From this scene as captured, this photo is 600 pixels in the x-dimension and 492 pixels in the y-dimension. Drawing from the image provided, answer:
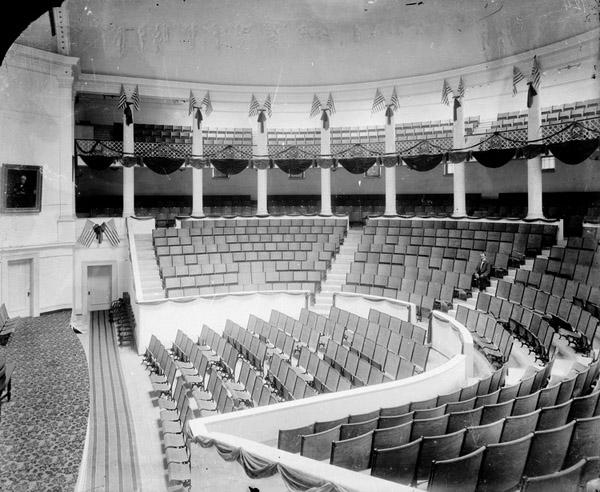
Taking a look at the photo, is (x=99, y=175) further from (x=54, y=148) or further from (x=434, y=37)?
→ (x=434, y=37)

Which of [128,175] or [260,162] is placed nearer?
[128,175]

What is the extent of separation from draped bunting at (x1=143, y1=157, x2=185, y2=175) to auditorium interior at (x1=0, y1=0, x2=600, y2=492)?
12cm

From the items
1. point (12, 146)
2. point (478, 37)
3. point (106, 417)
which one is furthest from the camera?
point (478, 37)

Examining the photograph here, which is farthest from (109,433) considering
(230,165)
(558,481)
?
(230,165)

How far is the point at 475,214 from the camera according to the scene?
51.3 feet

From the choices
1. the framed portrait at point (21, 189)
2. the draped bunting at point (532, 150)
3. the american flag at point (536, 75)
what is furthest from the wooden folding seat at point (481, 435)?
the american flag at point (536, 75)

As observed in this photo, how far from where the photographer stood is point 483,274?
1116 centimetres

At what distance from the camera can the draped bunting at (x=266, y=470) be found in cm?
343

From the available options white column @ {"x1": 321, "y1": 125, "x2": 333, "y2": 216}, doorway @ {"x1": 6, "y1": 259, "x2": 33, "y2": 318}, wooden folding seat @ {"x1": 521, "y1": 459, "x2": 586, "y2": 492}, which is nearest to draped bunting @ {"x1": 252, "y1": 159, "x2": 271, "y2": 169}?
white column @ {"x1": 321, "y1": 125, "x2": 333, "y2": 216}

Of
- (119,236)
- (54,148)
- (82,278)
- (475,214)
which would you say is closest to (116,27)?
(54,148)

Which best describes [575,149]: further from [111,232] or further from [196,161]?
[111,232]

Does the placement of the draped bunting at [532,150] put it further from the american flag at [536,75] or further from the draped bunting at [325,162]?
the draped bunting at [325,162]

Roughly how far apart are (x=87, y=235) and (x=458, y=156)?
12.1 meters

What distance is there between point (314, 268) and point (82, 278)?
7428 mm
